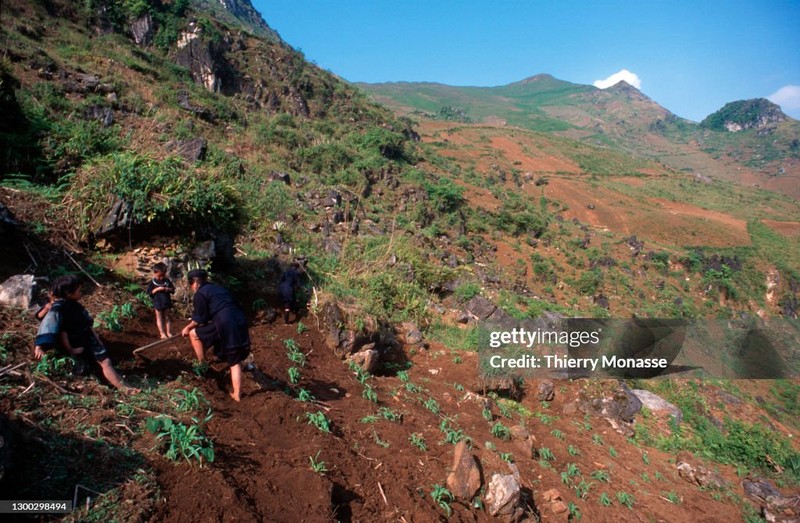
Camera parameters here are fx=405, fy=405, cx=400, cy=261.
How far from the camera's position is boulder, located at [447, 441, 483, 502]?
3615 millimetres

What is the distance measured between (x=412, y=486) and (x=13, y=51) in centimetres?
1561

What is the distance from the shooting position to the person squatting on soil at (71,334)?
2771 millimetres

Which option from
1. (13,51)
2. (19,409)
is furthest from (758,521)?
(13,51)

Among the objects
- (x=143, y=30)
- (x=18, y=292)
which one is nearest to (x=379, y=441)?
(x=18, y=292)

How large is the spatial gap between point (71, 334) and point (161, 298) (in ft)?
3.73

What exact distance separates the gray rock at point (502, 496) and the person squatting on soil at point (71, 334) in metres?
3.10

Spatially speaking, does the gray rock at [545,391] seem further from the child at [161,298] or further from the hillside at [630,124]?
the hillside at [630,124]

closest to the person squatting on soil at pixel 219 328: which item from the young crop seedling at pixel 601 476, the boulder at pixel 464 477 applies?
the boulder at pixel 464 477

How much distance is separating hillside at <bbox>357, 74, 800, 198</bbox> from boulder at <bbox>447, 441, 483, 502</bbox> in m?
65.0

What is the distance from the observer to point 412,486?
11.2 feet

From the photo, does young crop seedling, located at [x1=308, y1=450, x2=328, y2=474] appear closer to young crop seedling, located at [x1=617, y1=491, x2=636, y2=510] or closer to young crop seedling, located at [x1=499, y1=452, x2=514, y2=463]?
→ young crop seedling, located at [x1=499, y1=452, x2=514, y2=463]

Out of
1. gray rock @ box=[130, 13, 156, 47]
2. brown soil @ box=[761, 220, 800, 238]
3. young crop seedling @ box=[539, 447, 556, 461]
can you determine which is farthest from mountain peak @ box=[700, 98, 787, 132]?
young crop seedling @ box=[539, 447, 556, 461]

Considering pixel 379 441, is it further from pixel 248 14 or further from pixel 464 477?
pixel 248 14

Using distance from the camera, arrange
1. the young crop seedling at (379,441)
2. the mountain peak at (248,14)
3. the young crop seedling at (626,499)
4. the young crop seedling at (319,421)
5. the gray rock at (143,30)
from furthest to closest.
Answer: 1. the mountain peak at (248,14)
2. the gray rock at (143,30)
3. the young crop seedling at (626,499)
4. the young crop seedling at (379,441)
5. the young crop seedling at (319,421)
